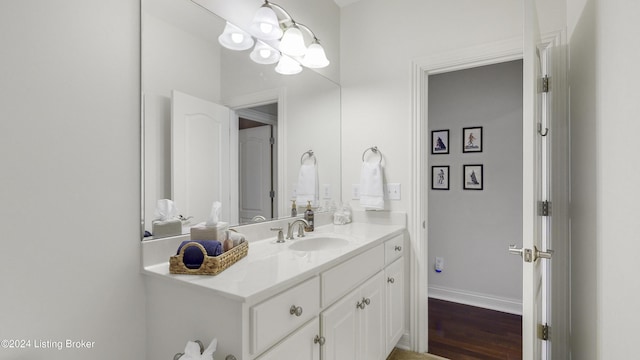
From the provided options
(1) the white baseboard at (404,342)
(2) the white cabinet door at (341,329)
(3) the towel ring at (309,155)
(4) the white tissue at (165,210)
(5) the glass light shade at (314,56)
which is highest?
(5) the glass light shade at (314,56)

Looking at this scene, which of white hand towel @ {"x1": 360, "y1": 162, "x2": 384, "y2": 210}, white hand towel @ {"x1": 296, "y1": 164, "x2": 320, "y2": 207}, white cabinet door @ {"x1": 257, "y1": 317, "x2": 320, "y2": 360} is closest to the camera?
white cabinet door @ {"x1": 257, "y1": 317, "x2": 320, "y2": 360}

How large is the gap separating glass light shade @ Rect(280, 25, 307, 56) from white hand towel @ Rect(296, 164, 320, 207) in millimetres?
740

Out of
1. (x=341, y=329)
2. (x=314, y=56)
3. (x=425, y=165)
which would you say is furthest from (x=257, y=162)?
(x=425, y=165)

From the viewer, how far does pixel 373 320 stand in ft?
5.58

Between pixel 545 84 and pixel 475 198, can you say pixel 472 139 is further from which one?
pixel 545 84

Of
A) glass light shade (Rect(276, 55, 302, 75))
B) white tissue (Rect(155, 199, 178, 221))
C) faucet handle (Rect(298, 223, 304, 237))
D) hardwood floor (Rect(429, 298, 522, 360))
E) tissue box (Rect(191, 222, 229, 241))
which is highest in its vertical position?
glass light shade (Rect(276, 55, 302, 75))

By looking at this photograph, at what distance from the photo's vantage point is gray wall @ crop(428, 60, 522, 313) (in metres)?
2.76

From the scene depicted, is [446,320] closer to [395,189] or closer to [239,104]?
[395,189]

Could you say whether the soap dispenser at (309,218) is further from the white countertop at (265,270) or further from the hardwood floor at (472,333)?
the hardwood floor at (472,333)

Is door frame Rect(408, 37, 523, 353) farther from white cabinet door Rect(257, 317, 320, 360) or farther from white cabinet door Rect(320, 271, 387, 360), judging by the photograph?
white cabinet door Rect(257, 317, 320, 360)

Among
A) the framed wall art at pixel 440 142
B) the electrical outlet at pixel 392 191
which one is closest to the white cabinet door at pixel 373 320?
the electrical outlet at pixel 392 191

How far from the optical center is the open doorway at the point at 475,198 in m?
2.74

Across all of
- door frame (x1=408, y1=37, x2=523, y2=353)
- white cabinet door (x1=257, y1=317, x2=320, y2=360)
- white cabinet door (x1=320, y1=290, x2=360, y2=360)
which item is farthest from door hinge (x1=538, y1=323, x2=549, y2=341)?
white cabinet door (x1=257, y1=317, x2=320, y2=360)

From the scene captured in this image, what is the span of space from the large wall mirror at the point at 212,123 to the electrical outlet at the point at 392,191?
60 centimetres
